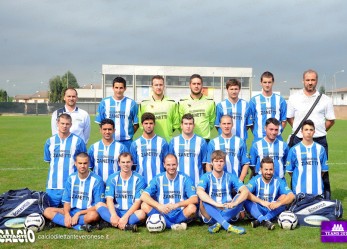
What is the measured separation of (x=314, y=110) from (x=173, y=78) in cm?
5017

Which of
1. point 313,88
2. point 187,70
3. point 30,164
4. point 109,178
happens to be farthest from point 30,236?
point 187,70

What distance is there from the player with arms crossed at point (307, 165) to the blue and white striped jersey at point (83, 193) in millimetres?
2484

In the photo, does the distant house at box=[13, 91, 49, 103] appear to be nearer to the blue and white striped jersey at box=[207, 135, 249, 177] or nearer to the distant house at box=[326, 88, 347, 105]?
the distant house at box=[326, 88, 347, 105]

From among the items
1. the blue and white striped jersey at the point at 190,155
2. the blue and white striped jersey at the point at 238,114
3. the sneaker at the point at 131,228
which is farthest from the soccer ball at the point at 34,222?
the blue and white striped jersey at the point at 238,114

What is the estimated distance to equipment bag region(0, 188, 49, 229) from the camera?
175 inches

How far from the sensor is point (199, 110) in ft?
18.7

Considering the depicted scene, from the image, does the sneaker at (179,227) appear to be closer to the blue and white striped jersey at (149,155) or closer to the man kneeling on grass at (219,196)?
the man kneeling on grass at (219,196)

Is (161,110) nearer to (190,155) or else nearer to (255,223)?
(190,155)

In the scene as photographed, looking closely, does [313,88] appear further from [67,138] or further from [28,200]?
[28,200]

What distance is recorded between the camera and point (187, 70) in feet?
182

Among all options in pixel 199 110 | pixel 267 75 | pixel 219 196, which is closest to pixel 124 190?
pixel 219 196

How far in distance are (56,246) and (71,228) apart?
0.61m

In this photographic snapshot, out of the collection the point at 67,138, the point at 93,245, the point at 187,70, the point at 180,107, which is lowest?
the point at 93,245

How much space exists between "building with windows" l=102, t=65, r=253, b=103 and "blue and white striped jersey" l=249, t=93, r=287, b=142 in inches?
1876
